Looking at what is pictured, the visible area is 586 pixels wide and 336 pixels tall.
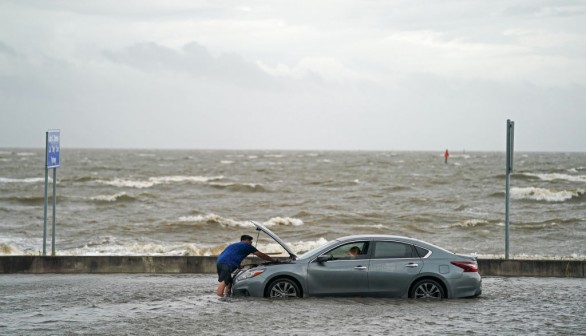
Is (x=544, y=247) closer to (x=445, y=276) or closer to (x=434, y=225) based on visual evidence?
(x=434, y=225)

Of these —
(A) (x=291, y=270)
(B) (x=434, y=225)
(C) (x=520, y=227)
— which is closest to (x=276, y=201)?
(B) (x=434, y=225)

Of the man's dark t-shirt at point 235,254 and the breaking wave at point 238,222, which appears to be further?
the breaking wave at point 238,222

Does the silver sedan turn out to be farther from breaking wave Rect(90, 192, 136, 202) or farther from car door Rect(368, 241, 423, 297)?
breaking wave Rect(90, 192, 136, 202)

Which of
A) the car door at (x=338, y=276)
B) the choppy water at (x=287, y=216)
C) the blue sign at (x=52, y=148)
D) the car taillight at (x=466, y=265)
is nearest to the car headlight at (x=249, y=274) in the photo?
the car door at (x=338, y=276)

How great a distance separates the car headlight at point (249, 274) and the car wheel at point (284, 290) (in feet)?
0.98

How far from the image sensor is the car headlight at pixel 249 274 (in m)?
13.3

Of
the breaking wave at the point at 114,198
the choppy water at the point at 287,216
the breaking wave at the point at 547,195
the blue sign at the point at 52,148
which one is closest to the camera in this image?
the blue sign at the point at 52,148

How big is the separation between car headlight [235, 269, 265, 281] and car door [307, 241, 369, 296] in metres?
0.87

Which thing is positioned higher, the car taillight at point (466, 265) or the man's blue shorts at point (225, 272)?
the car taillight at point (466, 265)

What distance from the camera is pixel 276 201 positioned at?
179 ft

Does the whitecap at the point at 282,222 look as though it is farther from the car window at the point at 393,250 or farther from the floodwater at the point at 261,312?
the car window at the point at 393,250

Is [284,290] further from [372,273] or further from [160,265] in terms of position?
[160,265]

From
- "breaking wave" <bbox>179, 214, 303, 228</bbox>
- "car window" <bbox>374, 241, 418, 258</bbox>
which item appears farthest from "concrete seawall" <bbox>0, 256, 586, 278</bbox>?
"breaking wave" <bbox>179, 214, 303, 228</bbox>

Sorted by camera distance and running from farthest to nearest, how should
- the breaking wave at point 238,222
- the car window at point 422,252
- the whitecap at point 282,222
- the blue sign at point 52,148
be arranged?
1. the whitecap at point 282,222
2. the breaking wave at point 238,222
3. the blue sign at point 52,148
4. the car window at point 422,252
